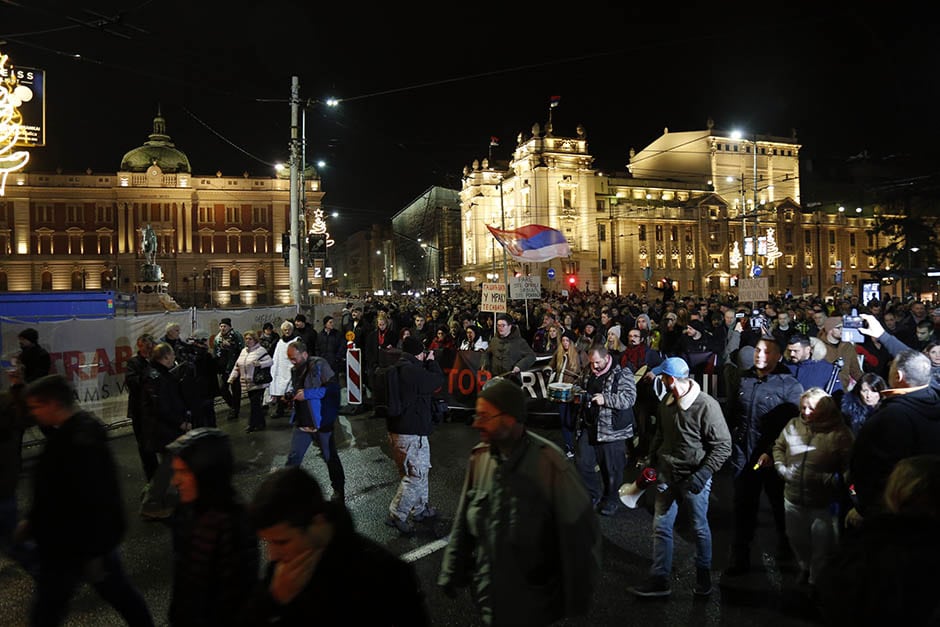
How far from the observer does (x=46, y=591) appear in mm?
3820

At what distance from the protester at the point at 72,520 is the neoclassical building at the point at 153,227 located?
70.7 meters

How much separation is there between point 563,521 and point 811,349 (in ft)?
17.5

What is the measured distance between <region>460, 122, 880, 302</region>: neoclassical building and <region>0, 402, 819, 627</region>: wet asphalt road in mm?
58633

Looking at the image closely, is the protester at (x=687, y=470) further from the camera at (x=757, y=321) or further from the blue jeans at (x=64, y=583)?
the camera at (x=757, y=321)

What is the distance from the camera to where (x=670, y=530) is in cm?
501

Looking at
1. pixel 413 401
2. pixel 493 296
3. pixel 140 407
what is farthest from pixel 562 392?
pixel 493 296

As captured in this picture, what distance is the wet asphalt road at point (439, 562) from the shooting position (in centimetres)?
472

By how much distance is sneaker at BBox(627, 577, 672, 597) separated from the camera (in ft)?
16.3

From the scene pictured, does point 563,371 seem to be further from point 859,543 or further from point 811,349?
point 859,543

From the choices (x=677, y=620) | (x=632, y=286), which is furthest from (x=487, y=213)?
(x=677, y=620)

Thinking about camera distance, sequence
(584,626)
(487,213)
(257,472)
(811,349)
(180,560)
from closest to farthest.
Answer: (180,560) < (584,626) < (811,349) < (257,472) < (487,213)

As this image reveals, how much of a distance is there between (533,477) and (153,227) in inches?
3419

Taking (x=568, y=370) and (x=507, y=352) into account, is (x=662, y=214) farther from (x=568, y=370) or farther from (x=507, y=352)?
(x=568, y=370)

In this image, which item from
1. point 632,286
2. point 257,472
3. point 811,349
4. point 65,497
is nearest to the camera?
point 65,497
